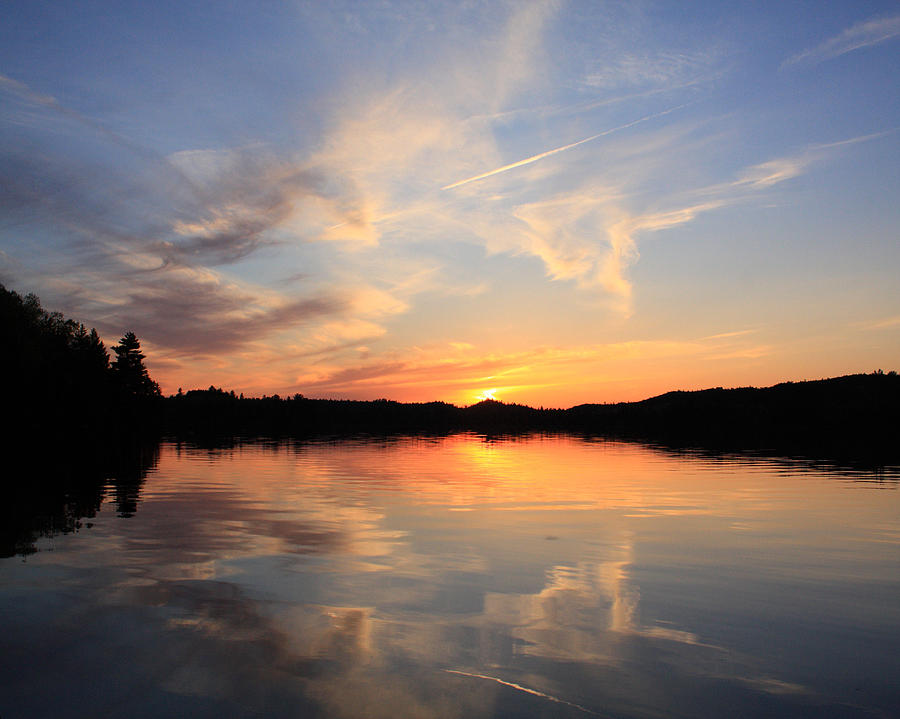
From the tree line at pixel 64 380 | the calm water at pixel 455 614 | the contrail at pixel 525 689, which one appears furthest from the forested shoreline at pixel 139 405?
the contrail at pixel 525 689

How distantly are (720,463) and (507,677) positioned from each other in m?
48.4

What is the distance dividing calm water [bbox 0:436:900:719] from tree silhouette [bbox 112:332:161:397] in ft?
348

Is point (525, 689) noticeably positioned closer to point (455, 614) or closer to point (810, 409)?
point (455, 614)

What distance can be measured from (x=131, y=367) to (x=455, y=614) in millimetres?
126147

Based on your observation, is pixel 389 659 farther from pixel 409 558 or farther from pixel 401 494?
pixel 401 494

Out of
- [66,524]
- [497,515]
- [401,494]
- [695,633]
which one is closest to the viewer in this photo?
[695,633]

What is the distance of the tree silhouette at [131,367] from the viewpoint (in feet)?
394

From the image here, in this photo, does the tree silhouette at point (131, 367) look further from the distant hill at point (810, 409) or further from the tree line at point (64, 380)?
the distant hill at point (810, 409)

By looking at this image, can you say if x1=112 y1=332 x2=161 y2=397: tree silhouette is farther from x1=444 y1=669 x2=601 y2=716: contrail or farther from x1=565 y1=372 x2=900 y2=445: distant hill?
x1=444 y1=669 x2=601 y2=716: contrail

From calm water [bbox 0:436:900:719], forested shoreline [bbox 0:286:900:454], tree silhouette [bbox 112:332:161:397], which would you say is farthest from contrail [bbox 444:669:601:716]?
tree silhouette [bbox 112:332:161:397]

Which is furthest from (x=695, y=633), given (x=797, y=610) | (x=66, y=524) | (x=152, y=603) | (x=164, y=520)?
(x=66, y=524)

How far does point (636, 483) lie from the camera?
37781 millimetres

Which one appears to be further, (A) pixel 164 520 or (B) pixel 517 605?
(A) pixel 164 520

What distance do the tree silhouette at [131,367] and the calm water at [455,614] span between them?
348 feet
